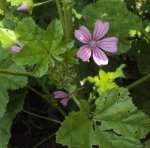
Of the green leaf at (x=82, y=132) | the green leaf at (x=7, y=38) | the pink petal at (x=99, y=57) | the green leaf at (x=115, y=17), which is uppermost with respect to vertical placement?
the green leaf at (x=115, y=17)

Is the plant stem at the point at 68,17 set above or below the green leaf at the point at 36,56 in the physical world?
above

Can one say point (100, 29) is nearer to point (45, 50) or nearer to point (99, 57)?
point (99, 57)

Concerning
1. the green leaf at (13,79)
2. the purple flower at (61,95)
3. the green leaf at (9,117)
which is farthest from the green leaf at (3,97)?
the purple flower at (61,95)

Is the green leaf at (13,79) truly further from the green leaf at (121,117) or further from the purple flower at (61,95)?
the green leaf at (121,117)

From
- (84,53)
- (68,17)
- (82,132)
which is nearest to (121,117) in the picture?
(82,132)

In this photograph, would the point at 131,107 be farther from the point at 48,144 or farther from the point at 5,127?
the point at 48,144

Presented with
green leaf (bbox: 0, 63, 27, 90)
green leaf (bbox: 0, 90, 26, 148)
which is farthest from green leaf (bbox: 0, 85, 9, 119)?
green leaf (bbox: 0, 90, 26, 148)
